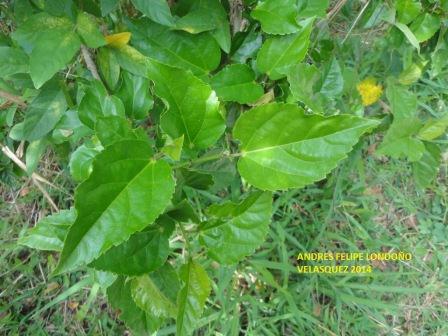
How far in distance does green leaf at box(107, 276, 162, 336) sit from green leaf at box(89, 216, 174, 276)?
0.39 ft

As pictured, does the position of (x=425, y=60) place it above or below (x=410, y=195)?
above

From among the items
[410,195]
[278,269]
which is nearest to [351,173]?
[410,195]

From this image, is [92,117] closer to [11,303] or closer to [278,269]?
[278,269]

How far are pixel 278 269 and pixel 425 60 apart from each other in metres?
0.92

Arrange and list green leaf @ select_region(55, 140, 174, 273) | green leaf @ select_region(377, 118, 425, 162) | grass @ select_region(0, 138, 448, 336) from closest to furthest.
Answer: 1. green leaf @ select_region(55, 140, 174, 273)
2. green leaf @ select_region(377, 118, 425, 162)
3. grass @ select_region(0, 138, 448, 336)

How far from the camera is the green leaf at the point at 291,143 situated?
26.1 inches

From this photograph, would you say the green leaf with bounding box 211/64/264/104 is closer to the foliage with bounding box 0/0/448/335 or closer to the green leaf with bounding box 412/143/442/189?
the foliage with bounding box 0/0/448/335

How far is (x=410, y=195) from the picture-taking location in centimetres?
204

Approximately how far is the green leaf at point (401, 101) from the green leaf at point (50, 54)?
0.88 metres

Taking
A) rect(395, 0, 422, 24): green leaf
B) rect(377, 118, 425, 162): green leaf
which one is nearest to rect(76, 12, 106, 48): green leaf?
rect(395, 0, 422, 24): green leaf

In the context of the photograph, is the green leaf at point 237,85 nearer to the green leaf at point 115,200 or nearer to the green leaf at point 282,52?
the green leaf at point 282,52

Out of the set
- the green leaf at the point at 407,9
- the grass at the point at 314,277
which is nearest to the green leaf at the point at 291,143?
the green leaf at the point at 407,9

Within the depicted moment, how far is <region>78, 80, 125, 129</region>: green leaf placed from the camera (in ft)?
2.64

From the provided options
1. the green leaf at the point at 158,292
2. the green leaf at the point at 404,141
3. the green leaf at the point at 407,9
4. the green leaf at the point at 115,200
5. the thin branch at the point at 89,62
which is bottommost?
the green leaf at the point at 158,292
